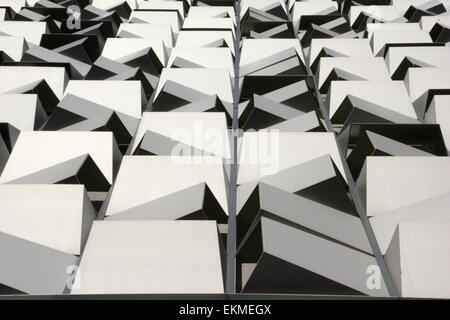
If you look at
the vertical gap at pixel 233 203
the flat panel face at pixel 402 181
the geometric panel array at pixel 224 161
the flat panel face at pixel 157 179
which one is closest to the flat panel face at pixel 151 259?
the geometric panel array at pixel 224 161

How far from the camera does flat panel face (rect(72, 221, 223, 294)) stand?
3.15 meters

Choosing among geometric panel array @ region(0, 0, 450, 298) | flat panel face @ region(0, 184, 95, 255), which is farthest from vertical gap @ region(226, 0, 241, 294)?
flat panel face @ region(0, 184, 95, 255)

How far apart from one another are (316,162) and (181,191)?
109 centimetres

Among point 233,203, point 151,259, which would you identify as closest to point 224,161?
point 233,203

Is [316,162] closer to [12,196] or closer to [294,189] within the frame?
[294,189]

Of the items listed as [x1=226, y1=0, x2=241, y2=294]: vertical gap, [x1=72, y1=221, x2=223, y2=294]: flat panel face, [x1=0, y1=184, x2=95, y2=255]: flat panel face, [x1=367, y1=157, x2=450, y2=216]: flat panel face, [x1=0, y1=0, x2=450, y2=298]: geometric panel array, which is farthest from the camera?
[x1=367, y1=157, x2=450, y2=216]: flat panel face

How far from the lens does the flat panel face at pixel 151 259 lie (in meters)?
3.15

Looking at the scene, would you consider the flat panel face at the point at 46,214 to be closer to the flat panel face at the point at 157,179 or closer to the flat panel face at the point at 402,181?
the flat panel face at the point at 157,179

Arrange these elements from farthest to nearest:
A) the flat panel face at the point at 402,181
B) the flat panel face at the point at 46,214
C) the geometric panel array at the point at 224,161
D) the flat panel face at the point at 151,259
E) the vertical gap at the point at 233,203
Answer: the flat panel face at the point at 402,181 < the flat panel face at the point at 46,214 < the vertical gap at the point at 233,203 < the geometric panel array at the point at 224,161 < the flat panel face at the point at 151,259

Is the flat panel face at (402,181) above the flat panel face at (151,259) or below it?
above

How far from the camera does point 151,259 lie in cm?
328

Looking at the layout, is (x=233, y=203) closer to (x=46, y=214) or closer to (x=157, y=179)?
(x=157, y=179)

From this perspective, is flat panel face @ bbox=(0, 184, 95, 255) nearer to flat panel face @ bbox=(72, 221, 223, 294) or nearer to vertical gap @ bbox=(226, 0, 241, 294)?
flat panel face @ bbox=(72, 221, 223, 294)

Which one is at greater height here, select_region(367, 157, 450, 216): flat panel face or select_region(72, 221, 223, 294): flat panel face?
select_region(367, 157, 450, 216): flat panel face
